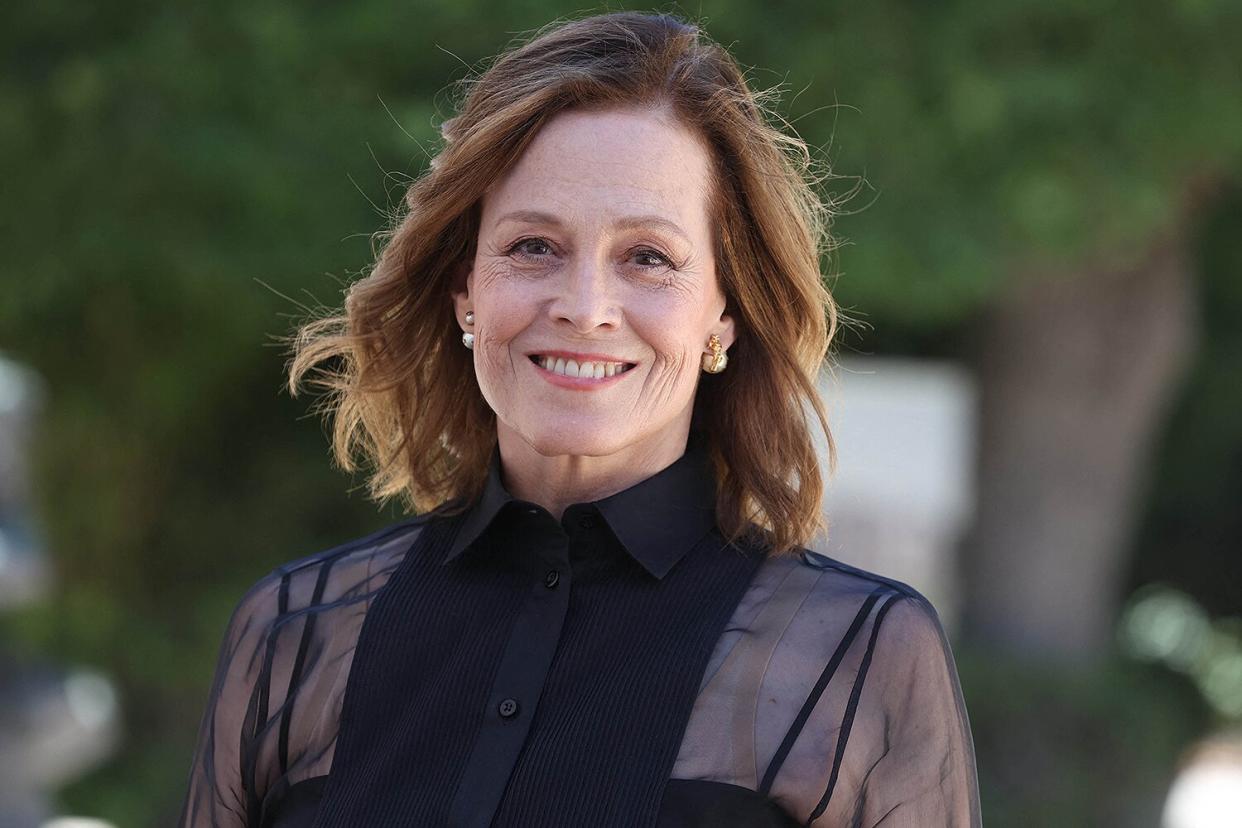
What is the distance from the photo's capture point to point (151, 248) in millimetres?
6039

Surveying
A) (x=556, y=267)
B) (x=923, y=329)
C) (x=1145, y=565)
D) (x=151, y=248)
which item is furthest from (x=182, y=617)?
(x=556, y=267)

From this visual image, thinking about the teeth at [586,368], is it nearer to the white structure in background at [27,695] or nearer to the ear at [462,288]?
the ear at [462,288]

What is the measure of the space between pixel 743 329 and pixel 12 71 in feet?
13.9

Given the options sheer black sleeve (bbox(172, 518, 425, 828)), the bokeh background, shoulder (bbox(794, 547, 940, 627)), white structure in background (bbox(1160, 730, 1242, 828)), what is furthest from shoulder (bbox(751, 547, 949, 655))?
white structure in background (bbox(1160, 730, 1242, 828))

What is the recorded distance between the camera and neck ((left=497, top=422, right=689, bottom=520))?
7.82 ft

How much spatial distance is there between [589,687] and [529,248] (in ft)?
1.85

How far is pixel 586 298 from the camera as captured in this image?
226 centimetres

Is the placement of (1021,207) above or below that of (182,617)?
above

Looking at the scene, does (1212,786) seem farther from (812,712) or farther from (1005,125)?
(812,712)

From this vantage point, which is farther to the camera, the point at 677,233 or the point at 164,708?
the point at 164,708

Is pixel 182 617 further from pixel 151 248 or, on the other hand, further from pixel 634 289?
pixel 634 289

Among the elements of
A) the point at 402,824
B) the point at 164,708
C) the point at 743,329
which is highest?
the point at 743,329

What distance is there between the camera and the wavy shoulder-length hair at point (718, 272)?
7.66ft

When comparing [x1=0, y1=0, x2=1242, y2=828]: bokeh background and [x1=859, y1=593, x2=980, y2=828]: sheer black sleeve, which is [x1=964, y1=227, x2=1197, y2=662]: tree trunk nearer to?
[x1=0, y1=0, x2=1242, y2=828]: bokeh background
